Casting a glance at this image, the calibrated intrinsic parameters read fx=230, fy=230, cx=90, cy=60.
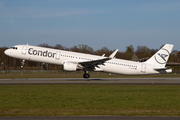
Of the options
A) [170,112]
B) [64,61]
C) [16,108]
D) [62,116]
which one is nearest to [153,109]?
[170,112]

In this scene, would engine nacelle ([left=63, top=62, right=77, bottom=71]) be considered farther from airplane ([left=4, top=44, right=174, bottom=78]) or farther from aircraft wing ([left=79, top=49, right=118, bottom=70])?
aircraft wing ([left=79, top=49, right=118, bottom=70])

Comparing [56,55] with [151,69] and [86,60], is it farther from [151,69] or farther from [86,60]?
[151,69]

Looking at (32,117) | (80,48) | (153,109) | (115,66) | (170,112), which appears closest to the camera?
(32,117)

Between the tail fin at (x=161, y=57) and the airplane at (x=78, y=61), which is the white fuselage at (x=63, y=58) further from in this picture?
the tail fin at (x=161, y=57)

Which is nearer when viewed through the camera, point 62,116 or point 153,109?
point 62,116

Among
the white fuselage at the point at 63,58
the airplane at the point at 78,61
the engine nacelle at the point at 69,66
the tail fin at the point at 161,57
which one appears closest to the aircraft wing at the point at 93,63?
the airplane at the point at 78,61

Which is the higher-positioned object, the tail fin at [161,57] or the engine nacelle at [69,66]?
the tail fin at [161,57]

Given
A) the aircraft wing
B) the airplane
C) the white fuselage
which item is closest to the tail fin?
the airplane

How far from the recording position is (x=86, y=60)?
127 ft

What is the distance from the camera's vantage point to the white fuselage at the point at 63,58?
3700 centimetres

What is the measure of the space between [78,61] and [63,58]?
8.34 feet

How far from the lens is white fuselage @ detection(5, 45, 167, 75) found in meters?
37.0

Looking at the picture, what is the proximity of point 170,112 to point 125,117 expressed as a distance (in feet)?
9.18

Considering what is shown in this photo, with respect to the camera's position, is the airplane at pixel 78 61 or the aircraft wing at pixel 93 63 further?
the airplane at pixel 78 61
